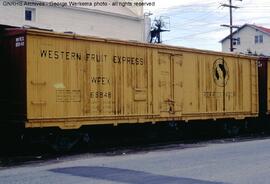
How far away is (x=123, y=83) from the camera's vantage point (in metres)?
15.8

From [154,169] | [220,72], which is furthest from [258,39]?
[154,169]

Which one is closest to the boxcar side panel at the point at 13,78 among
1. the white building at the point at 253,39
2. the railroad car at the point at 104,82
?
the railroad car at the point at 104,82

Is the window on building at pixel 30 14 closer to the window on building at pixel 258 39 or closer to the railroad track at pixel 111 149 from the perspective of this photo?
the railroad track at pixel 111 149

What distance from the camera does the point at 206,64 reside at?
1892 cm

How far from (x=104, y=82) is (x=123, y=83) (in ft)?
2.55

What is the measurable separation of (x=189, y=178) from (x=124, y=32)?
26959mm

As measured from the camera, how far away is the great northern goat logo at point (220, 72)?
19297 mm

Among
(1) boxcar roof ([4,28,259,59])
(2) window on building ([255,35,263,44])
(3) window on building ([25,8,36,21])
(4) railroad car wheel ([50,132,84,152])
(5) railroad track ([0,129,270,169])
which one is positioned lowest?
(5) railroad track ([0,129,270,169])

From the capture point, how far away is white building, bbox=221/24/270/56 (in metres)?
72.4

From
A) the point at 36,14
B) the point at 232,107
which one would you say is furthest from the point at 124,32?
the point at 232,107

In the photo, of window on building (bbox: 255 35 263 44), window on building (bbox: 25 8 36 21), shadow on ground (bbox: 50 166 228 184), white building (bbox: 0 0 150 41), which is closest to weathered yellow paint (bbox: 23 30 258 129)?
shadow on ground (bbox: 50 166 228 184)

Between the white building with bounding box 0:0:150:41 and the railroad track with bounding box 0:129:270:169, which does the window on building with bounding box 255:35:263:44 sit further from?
the railroad track with bounding box 0:129:270:169

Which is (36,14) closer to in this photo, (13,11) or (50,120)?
(13,11)

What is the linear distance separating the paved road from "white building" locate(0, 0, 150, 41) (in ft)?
57.6
